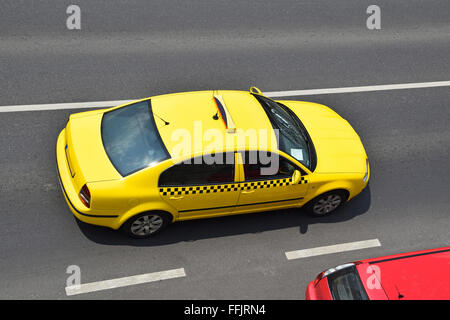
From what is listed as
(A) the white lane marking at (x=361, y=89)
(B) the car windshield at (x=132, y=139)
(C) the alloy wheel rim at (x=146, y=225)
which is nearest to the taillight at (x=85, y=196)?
(B) the car windshield at (x=132, y=139)

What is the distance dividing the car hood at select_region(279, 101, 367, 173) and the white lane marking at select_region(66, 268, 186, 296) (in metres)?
2.54

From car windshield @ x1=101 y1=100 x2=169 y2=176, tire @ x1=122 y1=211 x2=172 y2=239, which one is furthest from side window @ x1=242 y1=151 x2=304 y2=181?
tire @ x1=122 y1=211 x2=172 y2=239

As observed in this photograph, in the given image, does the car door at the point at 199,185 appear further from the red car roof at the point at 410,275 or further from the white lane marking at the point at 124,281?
the red car roof at the point at 410,275

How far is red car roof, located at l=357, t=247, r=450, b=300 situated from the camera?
5.45 metres

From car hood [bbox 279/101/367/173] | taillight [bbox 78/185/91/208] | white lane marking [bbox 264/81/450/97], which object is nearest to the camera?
taillight [bbox 78/185/91/208]

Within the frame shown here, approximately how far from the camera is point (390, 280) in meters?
5.60

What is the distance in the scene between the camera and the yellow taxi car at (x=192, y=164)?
6.12m

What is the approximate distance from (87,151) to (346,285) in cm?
380

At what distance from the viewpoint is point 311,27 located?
35.4 ft

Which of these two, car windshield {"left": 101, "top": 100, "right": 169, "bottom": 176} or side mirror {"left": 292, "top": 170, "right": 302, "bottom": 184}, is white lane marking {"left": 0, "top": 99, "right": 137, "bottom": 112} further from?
side mirror {"left": 292, "top": 170, "right": 302, "bottom": 184}

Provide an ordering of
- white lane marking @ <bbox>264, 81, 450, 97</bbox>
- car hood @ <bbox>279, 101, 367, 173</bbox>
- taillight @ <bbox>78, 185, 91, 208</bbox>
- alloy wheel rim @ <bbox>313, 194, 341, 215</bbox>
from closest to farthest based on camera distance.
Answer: taillight @ <bbox>78, 185, 91, 208</bbox>
car hood @ <bbox>279, 101, 367, 173</bbox>
alloy wheel rim @ <bbox>313, 194, 341, 215</bbox>
white lane marking @ <bbox>264, 81, 450, 97</bbox>

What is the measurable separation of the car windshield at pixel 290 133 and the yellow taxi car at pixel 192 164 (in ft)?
0.07
